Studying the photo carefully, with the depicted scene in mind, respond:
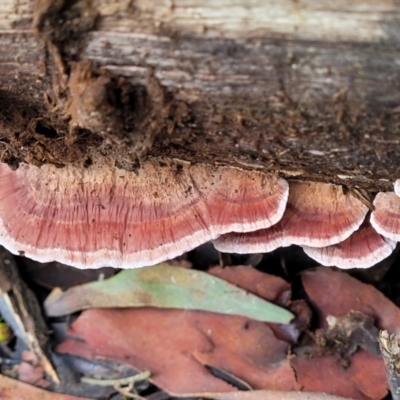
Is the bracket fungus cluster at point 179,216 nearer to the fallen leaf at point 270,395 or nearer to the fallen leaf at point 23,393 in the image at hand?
the fallen leaf at point 270,395

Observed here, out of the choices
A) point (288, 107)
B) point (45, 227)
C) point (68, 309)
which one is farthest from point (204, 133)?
point (68, 309)

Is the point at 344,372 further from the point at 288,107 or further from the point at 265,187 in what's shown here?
the point at 288,107

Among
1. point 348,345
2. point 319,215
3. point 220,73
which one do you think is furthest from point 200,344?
point 220,73

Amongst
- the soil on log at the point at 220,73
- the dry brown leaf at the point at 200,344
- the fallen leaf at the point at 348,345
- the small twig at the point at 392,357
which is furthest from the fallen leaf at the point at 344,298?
the soil on log at the point at 220,73

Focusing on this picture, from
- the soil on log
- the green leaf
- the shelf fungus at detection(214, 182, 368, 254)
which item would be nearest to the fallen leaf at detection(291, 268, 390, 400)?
A: the green leaf

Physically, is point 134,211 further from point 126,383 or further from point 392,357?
point 126,383
